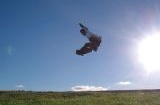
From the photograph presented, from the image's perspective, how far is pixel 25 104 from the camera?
120ft

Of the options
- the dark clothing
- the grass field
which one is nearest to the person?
the dark clothing

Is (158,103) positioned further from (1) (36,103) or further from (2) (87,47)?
(2) (87,47)

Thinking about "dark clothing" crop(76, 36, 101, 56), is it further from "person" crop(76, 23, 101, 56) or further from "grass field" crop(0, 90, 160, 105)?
"grass field" crop(0, 90, 160, 105)

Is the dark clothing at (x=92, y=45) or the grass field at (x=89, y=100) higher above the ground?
the dark clothing at (x=92, y=45)

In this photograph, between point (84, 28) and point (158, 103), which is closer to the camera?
point (84, 28)

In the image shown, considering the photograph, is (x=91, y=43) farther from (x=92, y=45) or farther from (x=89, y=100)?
(x=89, y=100)

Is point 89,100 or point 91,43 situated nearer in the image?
point 91,43

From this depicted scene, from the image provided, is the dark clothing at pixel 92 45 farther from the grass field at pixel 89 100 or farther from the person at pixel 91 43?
the grass field at pixel 89 100

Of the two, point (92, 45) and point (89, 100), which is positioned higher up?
point (92, 45)

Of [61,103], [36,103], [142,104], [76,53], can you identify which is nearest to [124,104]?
[142,104]

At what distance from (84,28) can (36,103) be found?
17.4 meters

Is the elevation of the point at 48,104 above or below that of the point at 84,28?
below

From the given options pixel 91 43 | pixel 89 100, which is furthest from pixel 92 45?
pixel 89 100

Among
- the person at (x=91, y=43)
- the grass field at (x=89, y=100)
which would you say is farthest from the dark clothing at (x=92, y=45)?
the grass field at (x=89, y=100)
